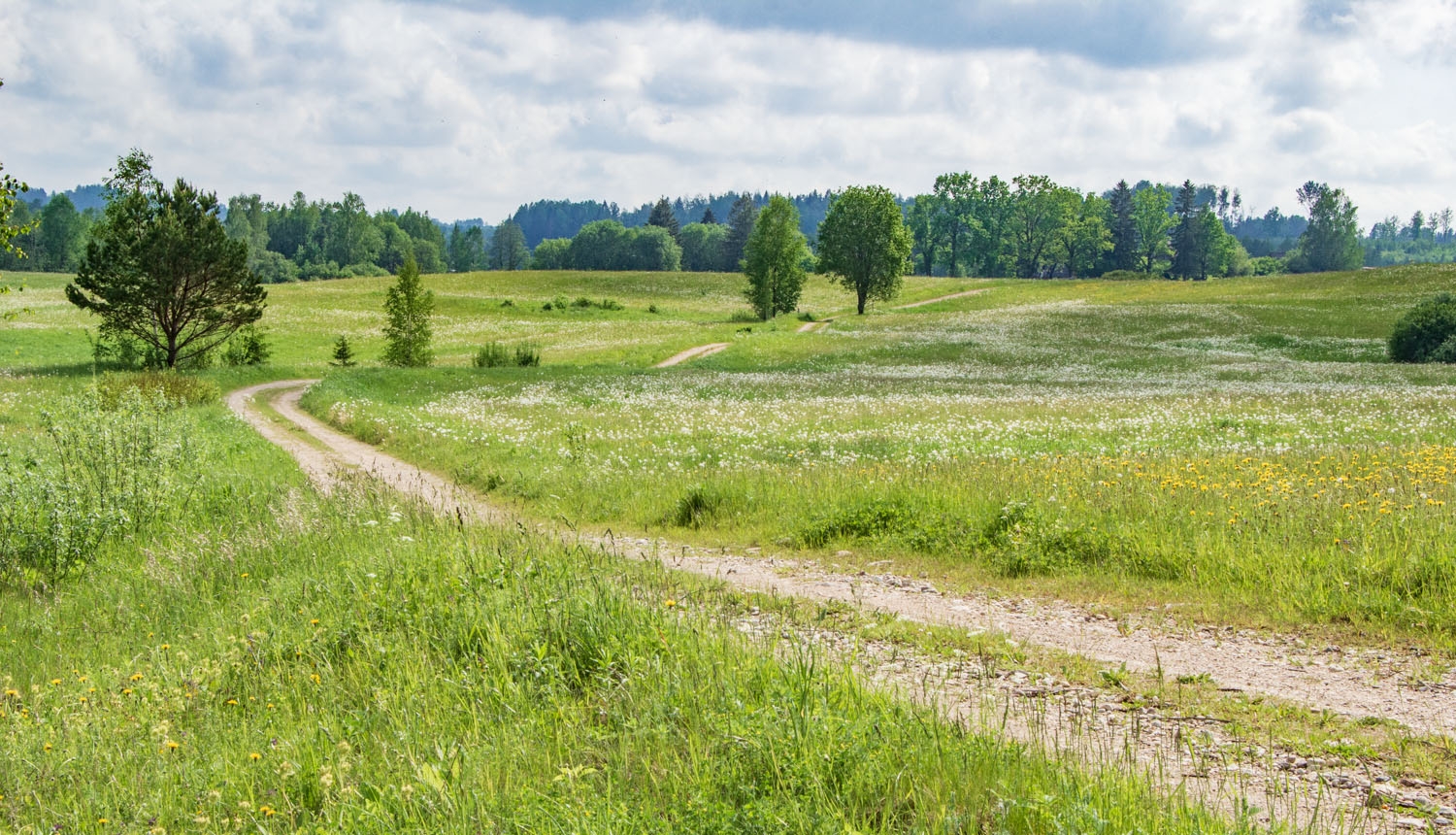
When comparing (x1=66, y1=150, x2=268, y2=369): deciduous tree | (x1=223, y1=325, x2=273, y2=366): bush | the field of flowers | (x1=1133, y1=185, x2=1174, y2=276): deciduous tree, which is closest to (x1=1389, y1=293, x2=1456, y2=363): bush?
the field of flowers

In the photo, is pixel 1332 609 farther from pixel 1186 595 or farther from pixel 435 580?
pixel 435 580

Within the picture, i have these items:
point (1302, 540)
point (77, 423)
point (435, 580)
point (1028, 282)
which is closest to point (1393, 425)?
point (1302, 540)

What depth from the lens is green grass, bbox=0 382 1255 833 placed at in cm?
438

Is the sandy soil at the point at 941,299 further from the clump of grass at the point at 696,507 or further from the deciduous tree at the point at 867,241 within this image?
the clump of grass at the point at 696,507

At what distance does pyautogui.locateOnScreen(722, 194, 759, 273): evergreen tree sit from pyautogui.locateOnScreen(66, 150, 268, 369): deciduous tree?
417ft

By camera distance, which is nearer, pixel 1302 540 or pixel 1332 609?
pixel 1332 609

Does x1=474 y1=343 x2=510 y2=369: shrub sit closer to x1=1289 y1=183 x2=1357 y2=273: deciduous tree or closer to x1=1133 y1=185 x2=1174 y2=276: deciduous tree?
x1=1133 y1=185 x2=1174 y2=276: deciduous tree

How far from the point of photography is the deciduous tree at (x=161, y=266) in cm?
3772

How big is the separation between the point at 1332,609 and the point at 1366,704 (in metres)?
2.11

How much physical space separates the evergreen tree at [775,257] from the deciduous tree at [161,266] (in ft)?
169

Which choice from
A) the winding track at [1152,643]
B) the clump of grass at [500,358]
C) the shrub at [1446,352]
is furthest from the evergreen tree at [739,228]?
the winding track at [1152,643]

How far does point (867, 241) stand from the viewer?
7894 cm

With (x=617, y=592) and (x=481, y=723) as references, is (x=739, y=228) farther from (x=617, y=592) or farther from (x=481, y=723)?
(x=481, y=723)

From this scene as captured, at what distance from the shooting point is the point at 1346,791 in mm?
4586
